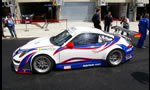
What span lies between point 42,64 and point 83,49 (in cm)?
136

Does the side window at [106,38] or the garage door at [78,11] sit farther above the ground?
the garage door at [78,11]

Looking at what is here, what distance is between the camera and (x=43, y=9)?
21016 mm

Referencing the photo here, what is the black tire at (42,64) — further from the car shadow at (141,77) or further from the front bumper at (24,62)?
the car shadow at (141,77)

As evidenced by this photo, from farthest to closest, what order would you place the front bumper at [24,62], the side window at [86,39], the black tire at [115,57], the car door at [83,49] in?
the black tire at [115,57] < the side window at [86,39] < the car door at [83,49] < the front bumper at [24,62]

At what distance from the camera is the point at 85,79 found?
431 centimetres

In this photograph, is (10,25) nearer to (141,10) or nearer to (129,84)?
(129,84)

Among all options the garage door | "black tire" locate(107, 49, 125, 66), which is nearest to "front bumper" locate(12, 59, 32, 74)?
"black tire" locate(107, 49, 125, 66)

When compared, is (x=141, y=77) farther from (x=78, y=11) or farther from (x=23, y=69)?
(x=78, y=11)

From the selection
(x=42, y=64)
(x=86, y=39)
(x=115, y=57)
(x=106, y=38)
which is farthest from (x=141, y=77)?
(x=42, y=64)

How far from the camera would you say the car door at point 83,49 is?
4621mm

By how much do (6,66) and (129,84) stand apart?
408 cm

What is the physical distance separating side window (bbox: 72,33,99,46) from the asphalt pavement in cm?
89

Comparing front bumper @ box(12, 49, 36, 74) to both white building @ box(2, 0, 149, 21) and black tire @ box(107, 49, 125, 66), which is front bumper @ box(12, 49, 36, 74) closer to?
black tire @ box(107, 49, 125, 66)

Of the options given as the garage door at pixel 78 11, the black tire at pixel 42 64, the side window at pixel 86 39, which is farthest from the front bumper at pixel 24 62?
the garage door at pixel 78 11
